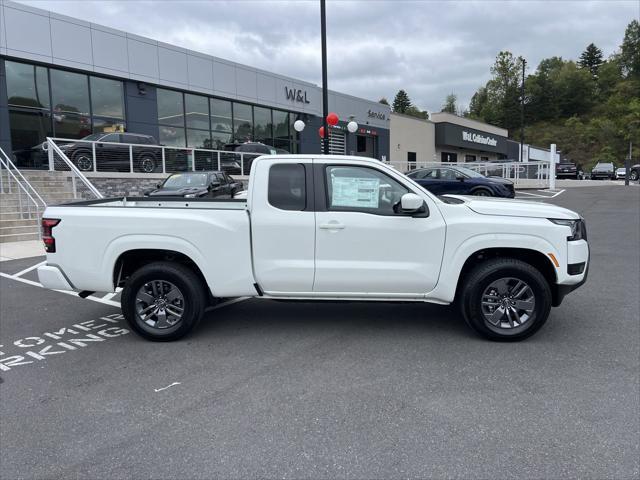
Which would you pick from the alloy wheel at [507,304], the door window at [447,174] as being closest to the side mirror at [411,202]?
the alloy wheel at [507,304]

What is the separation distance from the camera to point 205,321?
18.2 ft

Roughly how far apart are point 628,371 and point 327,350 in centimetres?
251

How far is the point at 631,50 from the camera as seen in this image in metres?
114

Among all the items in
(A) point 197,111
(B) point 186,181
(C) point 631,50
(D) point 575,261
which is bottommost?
(D) point 575,261

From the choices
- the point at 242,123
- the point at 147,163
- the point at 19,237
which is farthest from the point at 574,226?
the point at 242,123

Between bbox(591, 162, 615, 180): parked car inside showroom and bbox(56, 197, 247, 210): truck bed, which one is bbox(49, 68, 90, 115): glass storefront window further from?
bbox(591, 162, 615, 180): parked car inside showroom

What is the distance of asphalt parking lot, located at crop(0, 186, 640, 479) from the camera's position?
279 centimetres

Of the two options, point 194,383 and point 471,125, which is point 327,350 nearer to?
point 194,383

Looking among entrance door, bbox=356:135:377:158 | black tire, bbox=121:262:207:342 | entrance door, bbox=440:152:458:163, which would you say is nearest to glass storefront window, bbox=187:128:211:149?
entrance door, bbox=356:135:377:158

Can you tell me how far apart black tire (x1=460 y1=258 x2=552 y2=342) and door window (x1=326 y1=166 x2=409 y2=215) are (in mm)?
1040

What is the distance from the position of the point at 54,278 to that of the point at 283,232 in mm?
2299

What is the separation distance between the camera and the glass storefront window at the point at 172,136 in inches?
907

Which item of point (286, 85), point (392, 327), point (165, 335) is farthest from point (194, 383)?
point (286, 85)

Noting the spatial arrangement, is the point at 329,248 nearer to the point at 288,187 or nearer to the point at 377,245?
the point at 377,245
